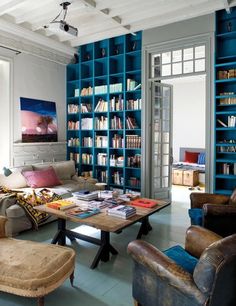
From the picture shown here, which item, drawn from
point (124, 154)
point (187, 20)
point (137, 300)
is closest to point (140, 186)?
point (124, 154)

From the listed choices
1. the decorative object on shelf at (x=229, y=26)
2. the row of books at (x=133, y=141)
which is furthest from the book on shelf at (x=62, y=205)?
the decorative object on shelf at (x=229, y=26)

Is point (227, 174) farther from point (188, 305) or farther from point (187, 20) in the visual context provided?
point (188, 305)

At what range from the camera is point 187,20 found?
15.2 ft

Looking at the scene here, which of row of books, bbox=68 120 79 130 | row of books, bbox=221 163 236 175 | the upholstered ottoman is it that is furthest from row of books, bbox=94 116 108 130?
the upholstered ottoman

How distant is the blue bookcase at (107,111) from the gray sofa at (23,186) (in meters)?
0.64

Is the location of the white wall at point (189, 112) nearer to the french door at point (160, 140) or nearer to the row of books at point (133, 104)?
the french door at point (160, 140)

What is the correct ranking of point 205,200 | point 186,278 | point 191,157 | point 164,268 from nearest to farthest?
point 186,278
point 164,268
point 205,200
point 191,157

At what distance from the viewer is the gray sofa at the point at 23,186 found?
349 cm

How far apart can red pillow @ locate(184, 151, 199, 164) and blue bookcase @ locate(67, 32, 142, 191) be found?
3171 mm

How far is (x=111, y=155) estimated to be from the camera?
226 inches

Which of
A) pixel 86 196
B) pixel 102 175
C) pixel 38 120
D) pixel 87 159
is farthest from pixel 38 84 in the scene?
pixel 86 196

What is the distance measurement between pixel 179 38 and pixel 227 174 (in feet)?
8.10

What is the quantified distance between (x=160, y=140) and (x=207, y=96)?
4.33ft

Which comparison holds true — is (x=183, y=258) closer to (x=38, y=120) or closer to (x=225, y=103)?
(x=225, y=103)
